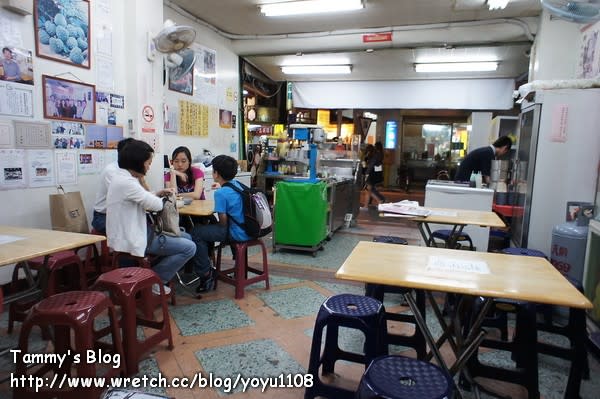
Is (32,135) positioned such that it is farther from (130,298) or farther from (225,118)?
(225,118)

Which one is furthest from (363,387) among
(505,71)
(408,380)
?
(505,71)

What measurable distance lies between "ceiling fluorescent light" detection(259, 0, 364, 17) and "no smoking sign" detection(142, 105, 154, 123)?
2.12 metres

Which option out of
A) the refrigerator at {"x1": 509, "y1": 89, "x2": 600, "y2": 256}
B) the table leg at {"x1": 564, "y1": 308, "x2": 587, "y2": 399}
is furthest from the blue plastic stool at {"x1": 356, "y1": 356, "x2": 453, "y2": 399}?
the refrigerator at {"x1": 509, "y1": 89, "x2": 600, "y2": 256}

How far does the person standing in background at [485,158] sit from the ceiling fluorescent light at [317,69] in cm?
319

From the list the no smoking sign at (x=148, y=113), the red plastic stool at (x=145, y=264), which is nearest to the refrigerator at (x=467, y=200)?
the red plastic stool at (x=145, y=264)

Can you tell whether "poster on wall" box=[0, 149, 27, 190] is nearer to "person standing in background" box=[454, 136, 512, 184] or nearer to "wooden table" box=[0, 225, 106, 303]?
"wooden table" box=[0, 225, 106, 303]

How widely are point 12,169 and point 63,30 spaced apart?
1306 millimetres

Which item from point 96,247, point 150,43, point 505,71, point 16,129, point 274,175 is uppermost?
point 505,71

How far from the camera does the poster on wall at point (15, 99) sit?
2.92m

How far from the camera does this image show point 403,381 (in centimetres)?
133

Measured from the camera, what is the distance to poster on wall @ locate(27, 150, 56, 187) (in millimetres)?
3159

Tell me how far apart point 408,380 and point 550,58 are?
4789 millimetres

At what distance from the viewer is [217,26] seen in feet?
19.2

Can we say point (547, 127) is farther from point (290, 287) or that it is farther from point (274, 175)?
point (274, 175)
